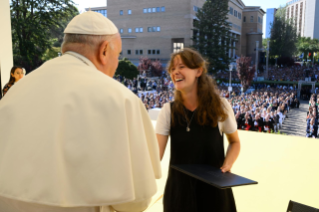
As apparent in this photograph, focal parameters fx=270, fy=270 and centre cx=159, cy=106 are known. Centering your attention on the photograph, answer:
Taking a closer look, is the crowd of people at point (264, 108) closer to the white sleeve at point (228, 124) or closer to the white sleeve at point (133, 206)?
the white sleeve at point (228, 124)

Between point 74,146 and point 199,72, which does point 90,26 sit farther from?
point 199,72

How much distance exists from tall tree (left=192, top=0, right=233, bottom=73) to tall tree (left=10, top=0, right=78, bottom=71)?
4.04m

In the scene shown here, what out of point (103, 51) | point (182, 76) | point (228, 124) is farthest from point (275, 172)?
point (103, 51)

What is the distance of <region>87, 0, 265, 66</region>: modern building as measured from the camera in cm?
738

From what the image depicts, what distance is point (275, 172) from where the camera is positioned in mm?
4336

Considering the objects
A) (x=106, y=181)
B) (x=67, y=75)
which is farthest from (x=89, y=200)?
(x=67, y=75)

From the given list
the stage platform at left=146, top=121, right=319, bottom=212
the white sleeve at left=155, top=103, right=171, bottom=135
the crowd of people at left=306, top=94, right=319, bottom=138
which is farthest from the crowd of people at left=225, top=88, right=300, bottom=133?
the white sleeve at left=155, top=103, right=171, bottom=135

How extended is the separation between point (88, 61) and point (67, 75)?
12 cm

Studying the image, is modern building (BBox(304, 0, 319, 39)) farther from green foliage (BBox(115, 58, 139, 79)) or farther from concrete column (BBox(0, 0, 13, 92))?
concrete column (BBox(0, 0, 13, 92))

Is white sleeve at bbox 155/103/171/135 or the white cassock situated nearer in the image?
the white cassock

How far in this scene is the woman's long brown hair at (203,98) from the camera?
68.2 inches

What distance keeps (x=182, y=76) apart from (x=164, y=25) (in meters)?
6.83

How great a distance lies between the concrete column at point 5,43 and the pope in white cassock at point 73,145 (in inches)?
232

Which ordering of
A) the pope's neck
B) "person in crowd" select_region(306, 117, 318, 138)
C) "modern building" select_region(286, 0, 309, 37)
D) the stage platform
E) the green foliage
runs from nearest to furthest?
1. the pope's neck
2. the stage platform
3. "person in crowd" select_region(306, 117, 318, 138)
4. "modern building" select_region(286, 0, 309, 37)
5. the green foliage
